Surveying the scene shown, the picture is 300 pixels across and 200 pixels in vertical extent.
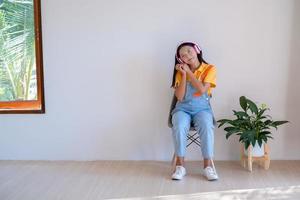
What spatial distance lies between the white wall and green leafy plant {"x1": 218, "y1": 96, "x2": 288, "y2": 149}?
0.20 metres

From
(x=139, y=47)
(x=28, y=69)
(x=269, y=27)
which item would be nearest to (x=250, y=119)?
(x=269, y=27)

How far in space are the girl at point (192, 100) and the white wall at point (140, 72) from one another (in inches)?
8.0

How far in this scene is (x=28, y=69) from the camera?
3.38m

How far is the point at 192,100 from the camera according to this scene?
9.93ft

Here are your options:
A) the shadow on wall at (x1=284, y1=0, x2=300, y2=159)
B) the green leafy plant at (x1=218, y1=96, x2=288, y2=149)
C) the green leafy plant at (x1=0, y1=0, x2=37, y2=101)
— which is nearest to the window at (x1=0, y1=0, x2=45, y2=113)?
the green leafy plant at (x1=0, y1=0, x2=37, y2=101)

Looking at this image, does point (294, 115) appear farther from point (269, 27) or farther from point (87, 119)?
point (87, 119)

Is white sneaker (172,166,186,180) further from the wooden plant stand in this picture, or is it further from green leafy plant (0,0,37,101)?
green leafy plant (0,0,37,101)

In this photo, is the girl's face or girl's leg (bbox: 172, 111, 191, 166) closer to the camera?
girl's leg (bbox: 172, 111, 191, 166)

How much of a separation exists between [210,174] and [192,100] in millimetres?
552

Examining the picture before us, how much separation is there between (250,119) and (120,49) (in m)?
1.12

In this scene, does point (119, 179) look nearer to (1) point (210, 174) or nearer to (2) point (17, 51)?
(1) point (210, 174)

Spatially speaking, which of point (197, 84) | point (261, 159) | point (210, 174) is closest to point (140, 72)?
point (197, 84)

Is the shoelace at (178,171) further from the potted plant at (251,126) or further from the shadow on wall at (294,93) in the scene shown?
the shadow on wall at (294,93)

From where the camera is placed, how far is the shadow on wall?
314 cm
